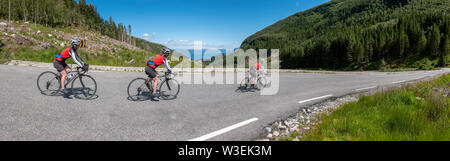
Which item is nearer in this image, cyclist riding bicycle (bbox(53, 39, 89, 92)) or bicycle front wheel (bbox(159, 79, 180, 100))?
cyclist riding bicycle (bbox(53, 39, 89, 92))

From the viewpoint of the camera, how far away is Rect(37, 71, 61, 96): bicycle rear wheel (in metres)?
6.34

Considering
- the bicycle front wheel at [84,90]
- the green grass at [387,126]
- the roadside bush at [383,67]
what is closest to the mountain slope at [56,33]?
the bicycle front wheel at [84,90]

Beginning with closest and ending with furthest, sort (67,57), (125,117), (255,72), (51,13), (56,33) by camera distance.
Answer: (125,117) < (67,57) < (255,72) < (56,33) < (51,13)

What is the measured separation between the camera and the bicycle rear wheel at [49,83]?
20.8ft

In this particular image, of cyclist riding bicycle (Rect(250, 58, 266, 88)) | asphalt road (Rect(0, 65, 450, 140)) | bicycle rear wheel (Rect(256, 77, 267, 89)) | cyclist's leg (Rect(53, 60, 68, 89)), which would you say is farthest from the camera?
bicycle rear wheel (Rect(256, 77, 267, 89))

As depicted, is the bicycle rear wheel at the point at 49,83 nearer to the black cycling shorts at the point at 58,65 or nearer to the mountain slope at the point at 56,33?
the black cycling shorts at the point at 58,65

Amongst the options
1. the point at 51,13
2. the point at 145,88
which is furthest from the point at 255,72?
the point at 51,13

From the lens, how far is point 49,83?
636 centimetres

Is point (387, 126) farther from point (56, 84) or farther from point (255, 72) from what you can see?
point (56, 84)

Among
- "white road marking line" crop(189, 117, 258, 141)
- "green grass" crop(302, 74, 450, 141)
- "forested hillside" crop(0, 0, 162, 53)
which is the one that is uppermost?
"forested hillside" crop(0, 0, 162, 53)

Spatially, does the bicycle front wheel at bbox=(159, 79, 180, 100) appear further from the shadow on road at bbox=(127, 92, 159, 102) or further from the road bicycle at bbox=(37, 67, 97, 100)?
the road bicycle at bbox=(37, 67, 97, 100)

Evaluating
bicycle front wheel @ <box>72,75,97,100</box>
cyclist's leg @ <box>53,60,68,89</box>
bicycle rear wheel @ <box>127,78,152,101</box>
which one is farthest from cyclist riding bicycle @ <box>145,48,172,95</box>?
cyclist's leg @ <box>53,60,68,89</box>
